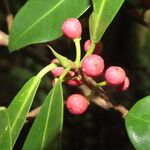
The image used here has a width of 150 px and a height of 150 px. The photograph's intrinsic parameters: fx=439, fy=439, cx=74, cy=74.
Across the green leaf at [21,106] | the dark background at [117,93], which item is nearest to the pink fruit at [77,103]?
the green leaf at [21,106]

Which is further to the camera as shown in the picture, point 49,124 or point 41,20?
point 41,20

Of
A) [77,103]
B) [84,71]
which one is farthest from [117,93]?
[84,71]

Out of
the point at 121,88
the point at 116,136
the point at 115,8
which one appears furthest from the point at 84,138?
the point at 115,8

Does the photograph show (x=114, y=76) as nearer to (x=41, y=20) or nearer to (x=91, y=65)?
(x=91, y=65)

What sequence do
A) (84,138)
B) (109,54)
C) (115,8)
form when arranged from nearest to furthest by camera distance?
1. (115,8)
2. (109,54)
3. (84,138)

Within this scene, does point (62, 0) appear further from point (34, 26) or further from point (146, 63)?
point (146, 63)
